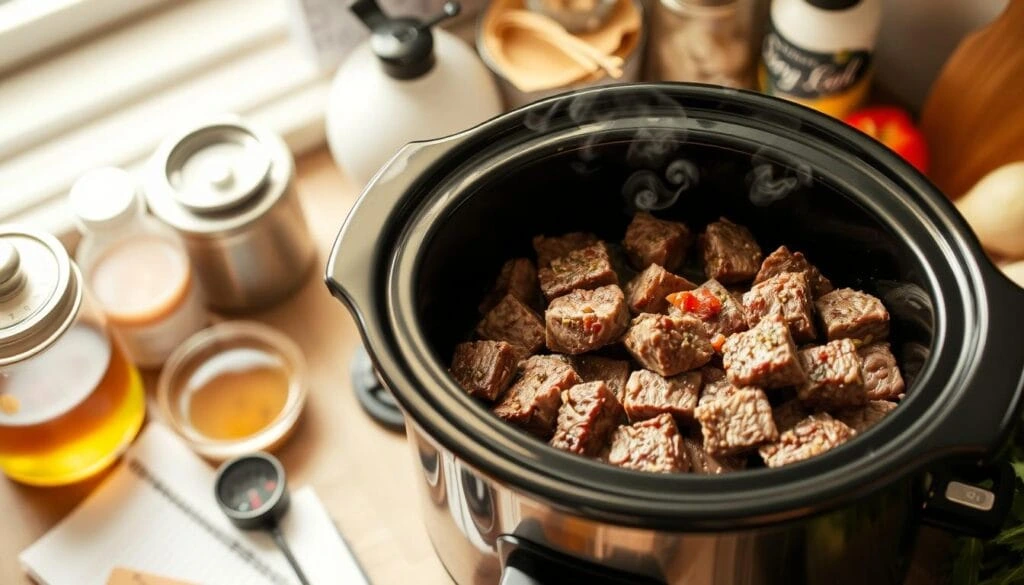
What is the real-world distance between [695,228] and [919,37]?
1.87 ft

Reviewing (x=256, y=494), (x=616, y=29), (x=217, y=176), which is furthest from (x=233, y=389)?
(x=616, y=29)

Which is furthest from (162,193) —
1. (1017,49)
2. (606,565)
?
(1017,49)

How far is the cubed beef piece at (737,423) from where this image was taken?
85cm

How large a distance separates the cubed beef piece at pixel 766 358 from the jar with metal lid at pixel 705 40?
0.57 meters

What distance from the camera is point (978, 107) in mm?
1311

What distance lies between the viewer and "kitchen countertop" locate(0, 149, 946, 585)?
118cm

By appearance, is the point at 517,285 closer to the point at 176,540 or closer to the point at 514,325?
the point at 514,325

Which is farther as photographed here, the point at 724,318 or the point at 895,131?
the point at 895,131

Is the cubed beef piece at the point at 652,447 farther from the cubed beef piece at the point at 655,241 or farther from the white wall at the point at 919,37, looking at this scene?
the white wall at the point at 919,37

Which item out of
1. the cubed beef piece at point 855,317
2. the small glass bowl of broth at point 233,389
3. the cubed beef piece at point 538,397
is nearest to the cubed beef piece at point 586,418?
the cubed beef piece at point 538,397

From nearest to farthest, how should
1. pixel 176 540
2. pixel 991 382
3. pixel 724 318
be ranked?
pixel 991 382 → pixel 724 318 → pixel 176 540

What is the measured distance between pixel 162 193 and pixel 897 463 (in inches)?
35.9

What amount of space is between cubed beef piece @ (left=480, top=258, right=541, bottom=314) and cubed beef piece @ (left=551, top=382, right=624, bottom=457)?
0.16 meters

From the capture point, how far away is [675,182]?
3.42 ft
